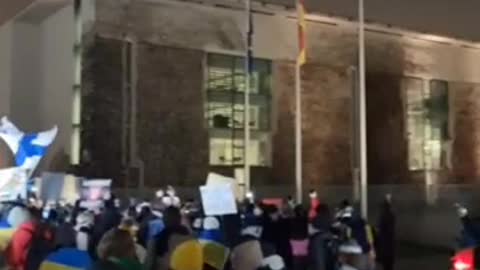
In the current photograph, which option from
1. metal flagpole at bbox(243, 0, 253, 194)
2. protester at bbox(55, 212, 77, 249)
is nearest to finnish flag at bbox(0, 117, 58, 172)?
protester at bbox(55, 212, 77, 249)

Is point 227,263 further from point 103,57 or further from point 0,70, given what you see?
point 0,70

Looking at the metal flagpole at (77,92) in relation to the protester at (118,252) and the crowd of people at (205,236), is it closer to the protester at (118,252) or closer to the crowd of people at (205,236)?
the crowd of people at (205,236)

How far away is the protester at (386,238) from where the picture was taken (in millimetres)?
5699

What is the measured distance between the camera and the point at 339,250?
163 inches

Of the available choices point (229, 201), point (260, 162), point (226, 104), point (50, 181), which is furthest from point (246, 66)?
point (229, 201)

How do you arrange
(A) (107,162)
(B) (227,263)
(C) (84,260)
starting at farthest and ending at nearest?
(A) (107,162) → (B) (227,263) → (C) (84,260)

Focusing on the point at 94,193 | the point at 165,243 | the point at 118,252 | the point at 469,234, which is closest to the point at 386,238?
the point at 469,234

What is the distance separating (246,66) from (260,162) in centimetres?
103

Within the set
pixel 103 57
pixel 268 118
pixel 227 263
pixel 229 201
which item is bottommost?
pixel 227 263

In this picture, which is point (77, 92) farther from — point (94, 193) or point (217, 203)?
point (217, 203)

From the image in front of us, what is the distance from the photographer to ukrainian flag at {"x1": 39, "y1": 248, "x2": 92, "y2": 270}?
3.81m

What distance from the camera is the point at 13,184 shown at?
17.0 ft

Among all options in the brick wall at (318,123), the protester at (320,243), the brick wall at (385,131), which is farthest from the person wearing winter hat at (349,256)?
the brick wall at (385,131)

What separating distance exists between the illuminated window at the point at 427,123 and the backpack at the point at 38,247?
6.18m
